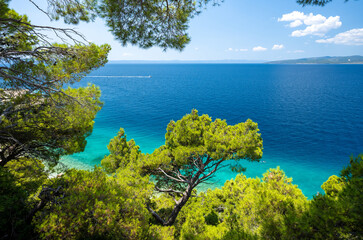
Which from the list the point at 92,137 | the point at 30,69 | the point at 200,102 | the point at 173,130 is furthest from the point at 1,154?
the point at 200,102

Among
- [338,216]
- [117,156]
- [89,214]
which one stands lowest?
[117,156]

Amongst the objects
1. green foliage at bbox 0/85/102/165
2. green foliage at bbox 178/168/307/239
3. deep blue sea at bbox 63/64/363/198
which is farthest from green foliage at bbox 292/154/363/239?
deep blue sea at bbox 63/64/363/198

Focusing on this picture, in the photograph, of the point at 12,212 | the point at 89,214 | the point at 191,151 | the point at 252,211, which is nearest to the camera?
the point at 12,212

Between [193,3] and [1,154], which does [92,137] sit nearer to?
[1,154]

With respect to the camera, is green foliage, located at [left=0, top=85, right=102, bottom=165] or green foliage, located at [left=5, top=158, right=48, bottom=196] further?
green foliage, located at [left=5, top=158, right=48, bottom=196]

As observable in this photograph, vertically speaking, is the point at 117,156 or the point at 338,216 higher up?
the point at 338,216

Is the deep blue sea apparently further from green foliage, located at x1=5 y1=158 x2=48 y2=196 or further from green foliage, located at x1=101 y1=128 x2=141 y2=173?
green foliage, located at x1=5 y1=158 x2=48 y2=196

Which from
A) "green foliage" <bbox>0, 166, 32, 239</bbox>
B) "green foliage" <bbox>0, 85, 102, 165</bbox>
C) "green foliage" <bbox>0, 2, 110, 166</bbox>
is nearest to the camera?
"green foliage" <bbox>0, 166, 32, 239</bbox>

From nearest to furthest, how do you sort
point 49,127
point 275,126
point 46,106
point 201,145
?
point 46,106
point 49,127
point 201,145
point 275,126

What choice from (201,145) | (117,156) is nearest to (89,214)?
(201,145)

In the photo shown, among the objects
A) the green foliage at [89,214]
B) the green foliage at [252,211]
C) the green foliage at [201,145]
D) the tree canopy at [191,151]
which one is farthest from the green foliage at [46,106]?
the green foliage at [252,211]

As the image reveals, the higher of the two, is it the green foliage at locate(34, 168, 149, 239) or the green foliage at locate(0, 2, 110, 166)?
the green foliage at locate(0, 2, 110, 166)

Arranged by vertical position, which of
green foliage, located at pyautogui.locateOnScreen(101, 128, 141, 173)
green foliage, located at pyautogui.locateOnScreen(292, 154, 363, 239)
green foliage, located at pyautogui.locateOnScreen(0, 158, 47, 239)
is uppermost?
green foliage, located at pyautogui.locateOnScreen(292, 154, 363, 239)

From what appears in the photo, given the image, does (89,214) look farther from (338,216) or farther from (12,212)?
(338,216)
